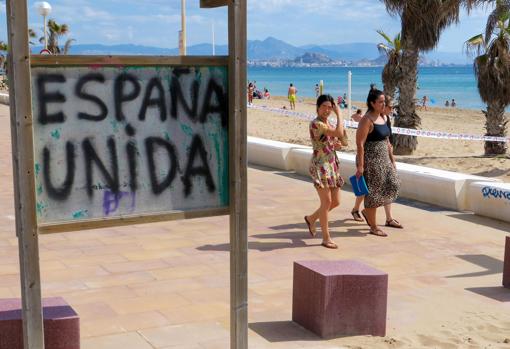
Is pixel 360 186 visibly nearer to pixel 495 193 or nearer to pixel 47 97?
pixel 495 193

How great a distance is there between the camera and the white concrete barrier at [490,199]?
9.06 m

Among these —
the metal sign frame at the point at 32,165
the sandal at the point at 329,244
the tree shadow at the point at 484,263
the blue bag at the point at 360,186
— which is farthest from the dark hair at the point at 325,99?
the metal sign frame at the point at 32,165

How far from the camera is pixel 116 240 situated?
26.2 ft

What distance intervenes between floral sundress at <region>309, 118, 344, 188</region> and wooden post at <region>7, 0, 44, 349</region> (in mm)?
4396

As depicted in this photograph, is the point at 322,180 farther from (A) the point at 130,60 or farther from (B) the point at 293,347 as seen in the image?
(A) the point at 130,60

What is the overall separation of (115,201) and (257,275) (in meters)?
3.00

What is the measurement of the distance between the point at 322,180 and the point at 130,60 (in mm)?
4117

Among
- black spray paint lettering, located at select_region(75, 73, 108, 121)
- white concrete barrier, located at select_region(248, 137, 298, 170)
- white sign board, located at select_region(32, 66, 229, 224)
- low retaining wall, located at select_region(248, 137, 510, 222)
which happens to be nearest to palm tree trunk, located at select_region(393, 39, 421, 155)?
white concrete barrier, located at select_region(248, 137, 298, 170)

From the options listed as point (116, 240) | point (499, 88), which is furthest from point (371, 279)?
point (499, 88)

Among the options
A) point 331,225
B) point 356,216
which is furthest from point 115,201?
point 356,216

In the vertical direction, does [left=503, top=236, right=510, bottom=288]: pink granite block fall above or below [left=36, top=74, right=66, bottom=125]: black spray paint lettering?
below

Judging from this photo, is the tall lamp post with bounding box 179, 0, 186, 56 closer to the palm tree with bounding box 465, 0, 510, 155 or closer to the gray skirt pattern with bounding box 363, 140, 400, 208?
the palm tree with bounding box 465, 0, 510, 155

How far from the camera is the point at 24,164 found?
11.6 ft

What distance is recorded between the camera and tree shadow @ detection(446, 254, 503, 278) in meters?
6.94
